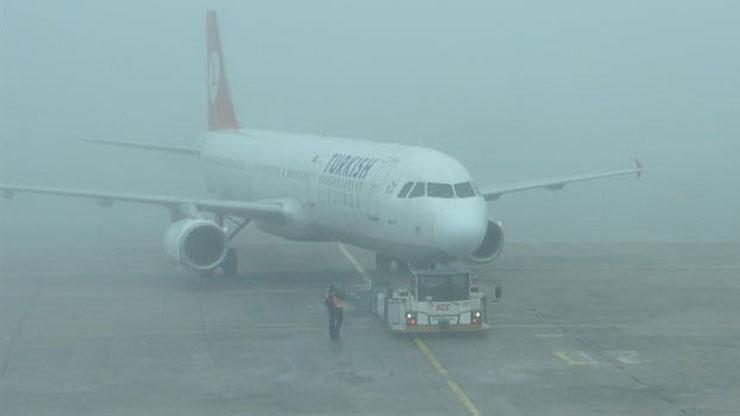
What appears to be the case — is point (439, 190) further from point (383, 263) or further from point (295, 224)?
point (295, 224)

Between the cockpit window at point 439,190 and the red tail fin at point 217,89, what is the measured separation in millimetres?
19147

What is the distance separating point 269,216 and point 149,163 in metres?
37.1

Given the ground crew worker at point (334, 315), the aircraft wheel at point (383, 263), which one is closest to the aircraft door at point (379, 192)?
the aircraft wheel at point (383, 263)

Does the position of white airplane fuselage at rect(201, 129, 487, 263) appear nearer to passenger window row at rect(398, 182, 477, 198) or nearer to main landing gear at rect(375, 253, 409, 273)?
passenger window row at rect(398, 182, 477, 198)

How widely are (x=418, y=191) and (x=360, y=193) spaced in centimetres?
260

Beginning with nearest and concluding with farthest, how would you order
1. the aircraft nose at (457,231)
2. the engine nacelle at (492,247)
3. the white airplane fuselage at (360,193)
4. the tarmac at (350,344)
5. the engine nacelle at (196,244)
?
the tarmac at (350,344)
the aircraft nose at (457,231)
the white airplane fuselage at (360,193)
the engine nacelle at (196,244)
the engine nacelle at (492,247)

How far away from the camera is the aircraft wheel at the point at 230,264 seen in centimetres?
4172

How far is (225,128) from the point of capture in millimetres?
54438

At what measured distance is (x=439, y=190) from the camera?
36.2 meters

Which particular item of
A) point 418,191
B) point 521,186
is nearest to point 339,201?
point 418,191

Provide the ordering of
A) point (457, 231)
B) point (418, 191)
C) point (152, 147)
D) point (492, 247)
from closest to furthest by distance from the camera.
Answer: point (457, 231) → point (418, 191) → point (492, 247) → point (152, 147)

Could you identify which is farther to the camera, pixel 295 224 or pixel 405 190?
pixel 295 224

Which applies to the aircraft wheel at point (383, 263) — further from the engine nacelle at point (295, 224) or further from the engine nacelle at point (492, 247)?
the engine nacelle at point (492, 247)

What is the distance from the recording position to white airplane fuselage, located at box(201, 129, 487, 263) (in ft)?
117
